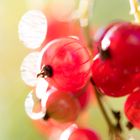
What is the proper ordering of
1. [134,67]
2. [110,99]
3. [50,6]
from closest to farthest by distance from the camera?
[134,67]
[110,99]
[50,6]

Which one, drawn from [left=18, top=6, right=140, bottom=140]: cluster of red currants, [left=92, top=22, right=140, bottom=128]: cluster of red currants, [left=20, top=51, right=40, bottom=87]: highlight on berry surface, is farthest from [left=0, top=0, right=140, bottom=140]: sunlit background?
[left=92, top=22, right=140, bottom=128]: cluster of red currants

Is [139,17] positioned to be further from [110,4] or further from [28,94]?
[28,94]

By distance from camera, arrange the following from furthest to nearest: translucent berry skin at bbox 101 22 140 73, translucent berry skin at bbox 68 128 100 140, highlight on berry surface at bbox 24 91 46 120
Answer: highlight on berry surface at bbox 24 91 46 120 → translucent berry skin at bbox 68 128 100 140 → translucent berry skin at bbox 101 22 140 73

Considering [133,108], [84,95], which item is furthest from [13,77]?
[133,108]

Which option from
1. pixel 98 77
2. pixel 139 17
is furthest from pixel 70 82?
pixel 139 17

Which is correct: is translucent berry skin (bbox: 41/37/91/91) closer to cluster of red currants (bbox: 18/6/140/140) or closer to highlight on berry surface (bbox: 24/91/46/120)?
cluster of red currants (bbox: 18/6/140/140)

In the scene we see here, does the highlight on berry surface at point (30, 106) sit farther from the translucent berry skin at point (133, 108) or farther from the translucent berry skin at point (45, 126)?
the translucent berry skin at point (133, 108)
